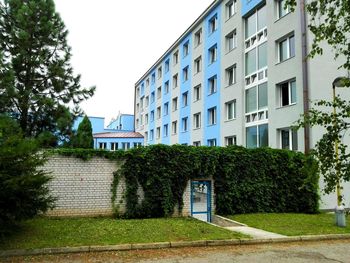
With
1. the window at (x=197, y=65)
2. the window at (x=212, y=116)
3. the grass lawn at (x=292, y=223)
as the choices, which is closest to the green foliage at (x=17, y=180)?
the grass lawn at (x=292, y=223)

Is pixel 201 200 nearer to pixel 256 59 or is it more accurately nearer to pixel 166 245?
pixel 166 245

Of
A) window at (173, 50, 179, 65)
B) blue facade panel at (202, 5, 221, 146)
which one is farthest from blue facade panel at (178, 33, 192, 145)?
blue facade panel at (202, 5, 221, 146)

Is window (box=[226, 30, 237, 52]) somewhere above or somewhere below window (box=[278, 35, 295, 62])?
above

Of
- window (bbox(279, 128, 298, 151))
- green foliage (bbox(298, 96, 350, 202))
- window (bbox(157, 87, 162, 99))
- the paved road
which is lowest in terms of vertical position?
the paved road

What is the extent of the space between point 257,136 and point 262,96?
2634mm

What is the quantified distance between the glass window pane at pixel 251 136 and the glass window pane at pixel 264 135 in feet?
1.94

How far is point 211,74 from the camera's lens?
30016 mm

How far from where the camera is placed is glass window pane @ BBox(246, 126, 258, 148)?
2284 cm

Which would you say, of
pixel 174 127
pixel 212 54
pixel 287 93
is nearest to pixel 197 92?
pixel 212 54

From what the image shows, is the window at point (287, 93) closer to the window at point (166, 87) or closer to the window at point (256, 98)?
the window at point (256, 98)

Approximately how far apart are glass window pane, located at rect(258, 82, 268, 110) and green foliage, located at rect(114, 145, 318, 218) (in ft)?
18.5

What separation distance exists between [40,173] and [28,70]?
348 inches

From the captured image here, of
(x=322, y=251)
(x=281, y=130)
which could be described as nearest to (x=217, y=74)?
(x=281, y=130)

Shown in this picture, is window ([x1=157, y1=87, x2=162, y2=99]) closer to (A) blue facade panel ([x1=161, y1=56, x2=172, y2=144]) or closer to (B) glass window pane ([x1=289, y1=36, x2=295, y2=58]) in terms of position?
(A) blue facade panel ([x1=161, y1=56, x2=172, y2=144])
